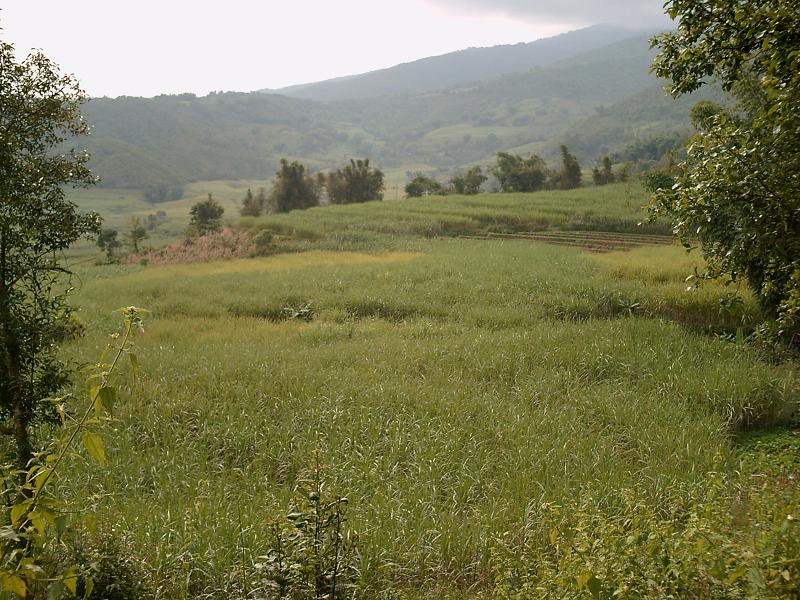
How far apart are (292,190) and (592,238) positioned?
37.8 metres

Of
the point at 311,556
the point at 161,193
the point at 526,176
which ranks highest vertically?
the point at 161,193

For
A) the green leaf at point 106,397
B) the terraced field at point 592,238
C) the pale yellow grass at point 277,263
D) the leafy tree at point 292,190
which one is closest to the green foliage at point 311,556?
the green leaf at point 106,397

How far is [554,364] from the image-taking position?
35.9 feet

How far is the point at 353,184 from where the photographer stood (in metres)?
63.5

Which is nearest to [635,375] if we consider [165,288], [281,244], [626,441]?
[626,441]

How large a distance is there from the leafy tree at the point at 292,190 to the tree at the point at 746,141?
177 feet

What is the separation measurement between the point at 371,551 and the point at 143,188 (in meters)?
177

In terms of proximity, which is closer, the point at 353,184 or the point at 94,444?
the point at 94,444

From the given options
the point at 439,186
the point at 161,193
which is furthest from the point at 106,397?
the point at 161,193

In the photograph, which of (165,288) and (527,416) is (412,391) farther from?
(165,288)

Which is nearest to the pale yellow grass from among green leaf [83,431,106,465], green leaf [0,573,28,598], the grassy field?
the grassy field

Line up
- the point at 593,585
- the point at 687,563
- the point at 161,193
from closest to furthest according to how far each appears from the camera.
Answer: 1. the point at 593,585
2. the point at 687,563
3. the point at 161,193

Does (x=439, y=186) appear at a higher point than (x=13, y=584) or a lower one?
higher

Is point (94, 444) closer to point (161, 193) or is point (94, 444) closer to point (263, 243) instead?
point (263, 243)
